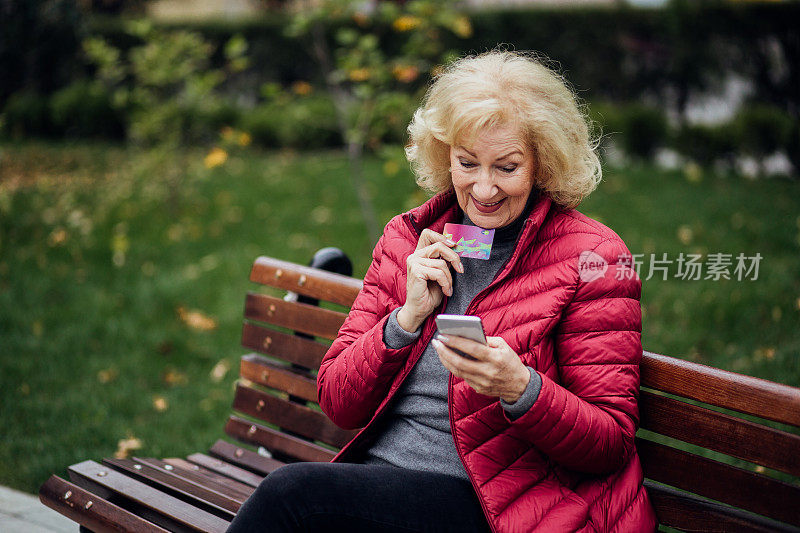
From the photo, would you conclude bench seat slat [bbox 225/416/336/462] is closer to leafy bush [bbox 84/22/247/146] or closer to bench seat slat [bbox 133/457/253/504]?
bench seat slat [bbox 133/457/253/504]

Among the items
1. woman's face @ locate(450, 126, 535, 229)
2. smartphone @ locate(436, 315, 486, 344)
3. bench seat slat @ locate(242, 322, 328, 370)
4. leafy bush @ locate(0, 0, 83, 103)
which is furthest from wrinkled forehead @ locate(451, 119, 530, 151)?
leafy bush @ locate(0, 0, 83, 103)

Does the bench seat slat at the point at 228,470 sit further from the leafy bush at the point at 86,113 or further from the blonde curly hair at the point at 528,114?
the leafy bush at the point at 86,113

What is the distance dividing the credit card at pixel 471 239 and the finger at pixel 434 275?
85 mm

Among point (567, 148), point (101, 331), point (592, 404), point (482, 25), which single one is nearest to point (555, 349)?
point (592, 404)

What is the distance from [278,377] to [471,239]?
1.15 meters

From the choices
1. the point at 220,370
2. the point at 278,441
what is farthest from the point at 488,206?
the point at 220,370

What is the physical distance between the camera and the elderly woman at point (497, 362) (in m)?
1.94

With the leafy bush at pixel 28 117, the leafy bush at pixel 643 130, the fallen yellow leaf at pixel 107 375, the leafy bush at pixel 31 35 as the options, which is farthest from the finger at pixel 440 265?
the leafy bush at pixel 28 117

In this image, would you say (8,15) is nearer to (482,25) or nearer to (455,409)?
(482,25)

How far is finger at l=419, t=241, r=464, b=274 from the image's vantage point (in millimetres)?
2137

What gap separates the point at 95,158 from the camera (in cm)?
992

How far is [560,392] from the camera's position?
6.25 ft

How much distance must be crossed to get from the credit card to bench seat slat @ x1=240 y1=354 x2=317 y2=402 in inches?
37.0

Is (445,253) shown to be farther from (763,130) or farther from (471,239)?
(763,130)
